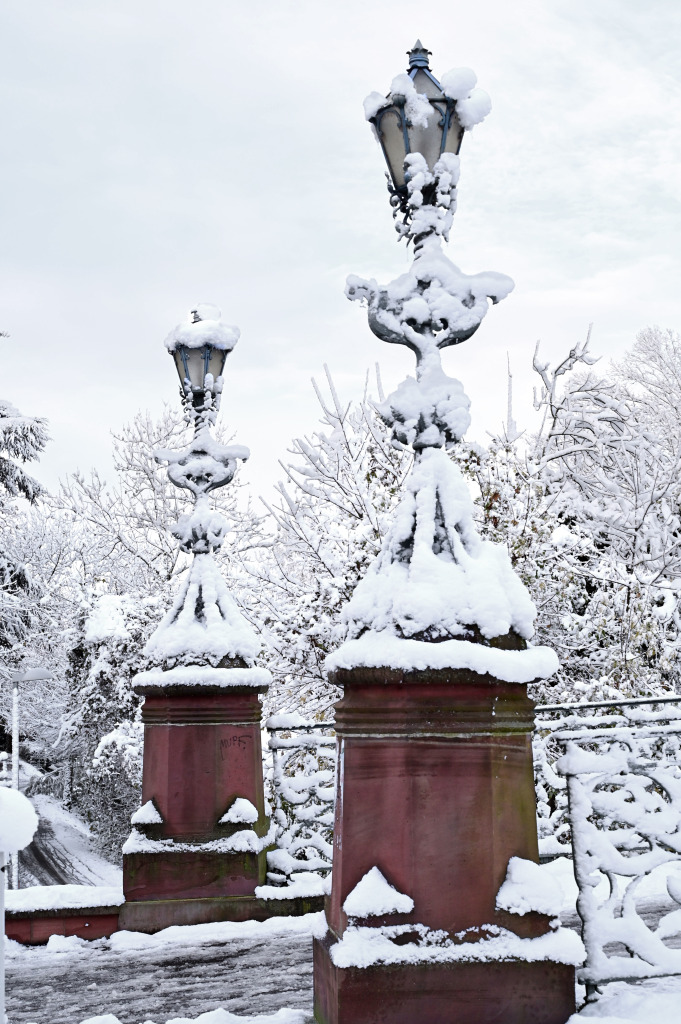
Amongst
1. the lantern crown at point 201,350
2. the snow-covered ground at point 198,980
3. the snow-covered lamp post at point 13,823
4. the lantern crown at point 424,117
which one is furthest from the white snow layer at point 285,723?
the snow-covered lamp post at point 13,823

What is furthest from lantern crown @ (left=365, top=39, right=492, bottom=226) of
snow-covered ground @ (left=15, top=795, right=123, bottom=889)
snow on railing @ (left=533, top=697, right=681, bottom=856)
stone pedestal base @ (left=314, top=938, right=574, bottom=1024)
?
snow-covered ground @ (left=15, top=795, right=123, bottom=889)

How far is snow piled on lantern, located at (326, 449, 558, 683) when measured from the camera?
333 cm

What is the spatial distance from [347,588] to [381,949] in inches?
299

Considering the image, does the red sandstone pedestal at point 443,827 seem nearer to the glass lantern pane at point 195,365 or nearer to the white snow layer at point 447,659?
the white snow layer at point 447,659

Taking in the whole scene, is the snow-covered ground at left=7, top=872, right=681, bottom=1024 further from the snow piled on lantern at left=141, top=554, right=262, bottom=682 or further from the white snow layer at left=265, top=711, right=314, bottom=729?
the snow piled on lantern at left=141, top=554, right=262, bottom=682

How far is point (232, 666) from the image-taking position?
20.5 feet

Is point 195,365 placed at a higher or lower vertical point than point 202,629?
higher

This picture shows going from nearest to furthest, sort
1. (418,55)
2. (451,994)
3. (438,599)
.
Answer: (451,994), (438,599), (418,55)

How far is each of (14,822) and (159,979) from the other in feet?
10.1

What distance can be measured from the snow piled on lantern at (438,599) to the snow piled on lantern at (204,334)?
3286 millimetres

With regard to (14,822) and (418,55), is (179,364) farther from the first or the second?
(14,822)

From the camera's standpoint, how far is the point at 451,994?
10.3ft

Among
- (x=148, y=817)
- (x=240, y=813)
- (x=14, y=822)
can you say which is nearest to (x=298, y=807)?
(x=240, y=813)

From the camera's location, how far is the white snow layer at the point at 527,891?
3.23m
